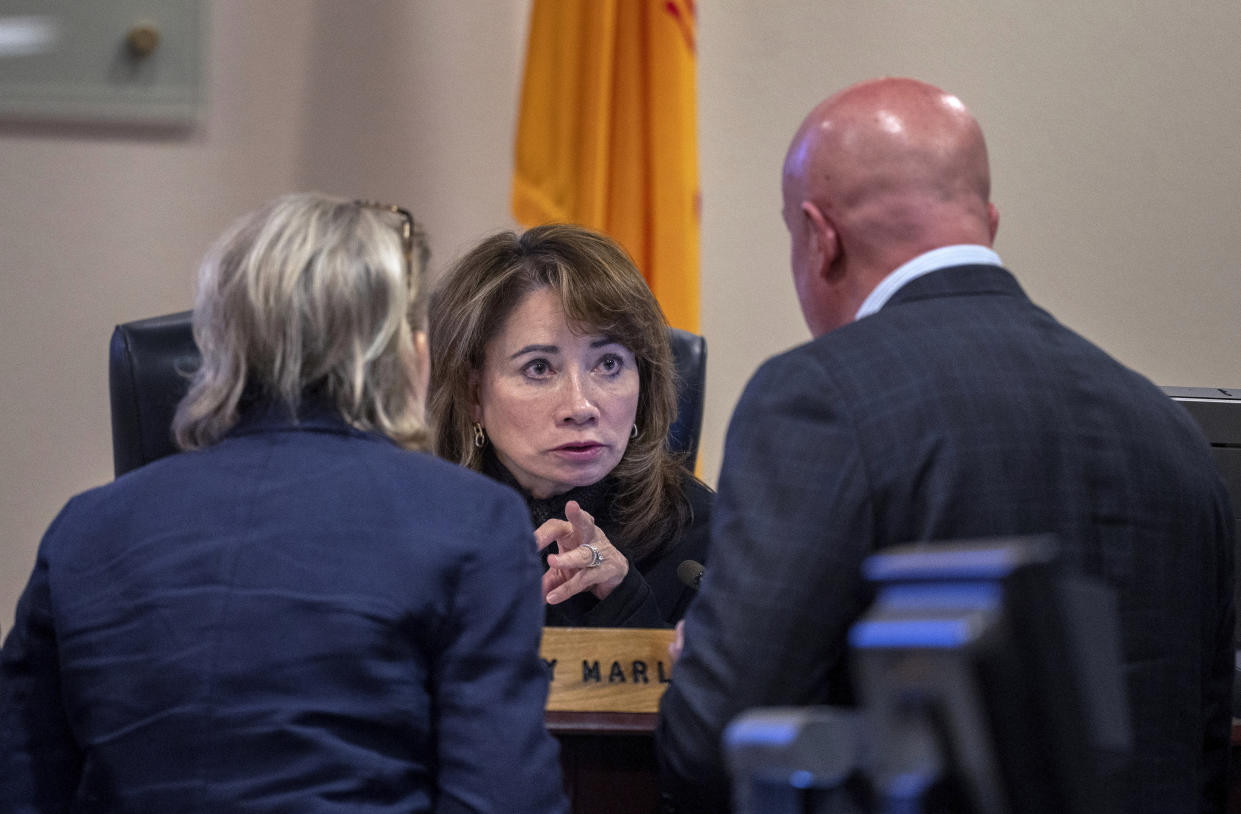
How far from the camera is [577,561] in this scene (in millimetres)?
2025

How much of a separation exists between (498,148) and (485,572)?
2515 millimetres

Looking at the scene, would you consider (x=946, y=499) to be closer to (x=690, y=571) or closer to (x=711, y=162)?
(x=690, y=571)

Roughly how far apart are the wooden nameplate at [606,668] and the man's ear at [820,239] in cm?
52

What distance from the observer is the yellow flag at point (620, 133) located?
3.14m

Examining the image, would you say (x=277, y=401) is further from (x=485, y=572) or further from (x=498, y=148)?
(x=498, y=148)

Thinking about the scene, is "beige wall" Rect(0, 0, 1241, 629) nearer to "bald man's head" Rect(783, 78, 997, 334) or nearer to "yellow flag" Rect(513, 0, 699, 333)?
"yellow flag" Rect(513, 0, 699, 333)

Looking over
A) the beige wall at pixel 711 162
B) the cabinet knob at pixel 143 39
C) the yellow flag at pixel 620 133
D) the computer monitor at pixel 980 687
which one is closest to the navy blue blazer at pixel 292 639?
the computer monitor at pixel 980 687

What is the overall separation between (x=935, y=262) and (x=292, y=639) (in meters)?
0.81

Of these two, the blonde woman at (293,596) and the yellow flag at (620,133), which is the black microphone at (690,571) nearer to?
the blonde woman at (293,596)

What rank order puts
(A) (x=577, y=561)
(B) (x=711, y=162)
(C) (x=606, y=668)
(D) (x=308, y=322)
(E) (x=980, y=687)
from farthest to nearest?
(B) (x=711, y=162) < (A) (x=577, y=561) < (C) (x=606, y=668) < (D) (x=308, y=322) < (E) (x=980, y=687)

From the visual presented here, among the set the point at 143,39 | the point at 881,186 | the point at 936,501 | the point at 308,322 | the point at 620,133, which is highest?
the point at 143,39

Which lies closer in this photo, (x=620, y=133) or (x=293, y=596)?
(x=293, y=596)

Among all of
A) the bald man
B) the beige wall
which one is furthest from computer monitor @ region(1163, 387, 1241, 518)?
the beige wall

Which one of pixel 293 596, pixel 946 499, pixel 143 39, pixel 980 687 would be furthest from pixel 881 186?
pixel 143 39
